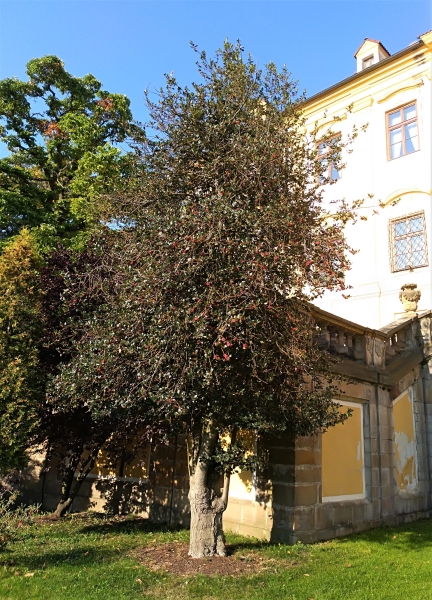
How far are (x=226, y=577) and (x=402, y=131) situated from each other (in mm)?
15342

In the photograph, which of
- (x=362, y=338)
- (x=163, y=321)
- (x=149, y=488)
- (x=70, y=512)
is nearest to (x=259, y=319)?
(x=163, y=321)

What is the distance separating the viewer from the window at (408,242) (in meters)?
15.6

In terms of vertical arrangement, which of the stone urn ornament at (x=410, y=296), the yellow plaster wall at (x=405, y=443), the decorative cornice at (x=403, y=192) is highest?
the decorative cornice at (x=403, y=192)

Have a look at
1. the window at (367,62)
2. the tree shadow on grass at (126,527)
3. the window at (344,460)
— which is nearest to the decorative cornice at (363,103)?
the window at (367,62)

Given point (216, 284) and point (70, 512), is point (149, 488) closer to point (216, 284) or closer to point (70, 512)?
point (70, 512)

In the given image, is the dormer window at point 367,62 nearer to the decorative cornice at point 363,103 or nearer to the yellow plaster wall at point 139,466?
the decorative cornice at point 363,103

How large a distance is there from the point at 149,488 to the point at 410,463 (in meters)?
5.79

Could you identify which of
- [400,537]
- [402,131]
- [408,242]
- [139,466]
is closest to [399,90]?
[402,131]

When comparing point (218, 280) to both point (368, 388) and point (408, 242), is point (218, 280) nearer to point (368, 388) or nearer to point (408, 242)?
point (368, 388)

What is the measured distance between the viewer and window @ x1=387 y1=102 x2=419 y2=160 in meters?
16.5

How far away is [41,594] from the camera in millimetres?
5500

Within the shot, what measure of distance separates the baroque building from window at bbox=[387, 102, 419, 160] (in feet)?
0.13

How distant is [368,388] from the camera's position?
9.83 meters

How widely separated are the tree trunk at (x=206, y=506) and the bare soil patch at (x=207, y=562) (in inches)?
6.1
